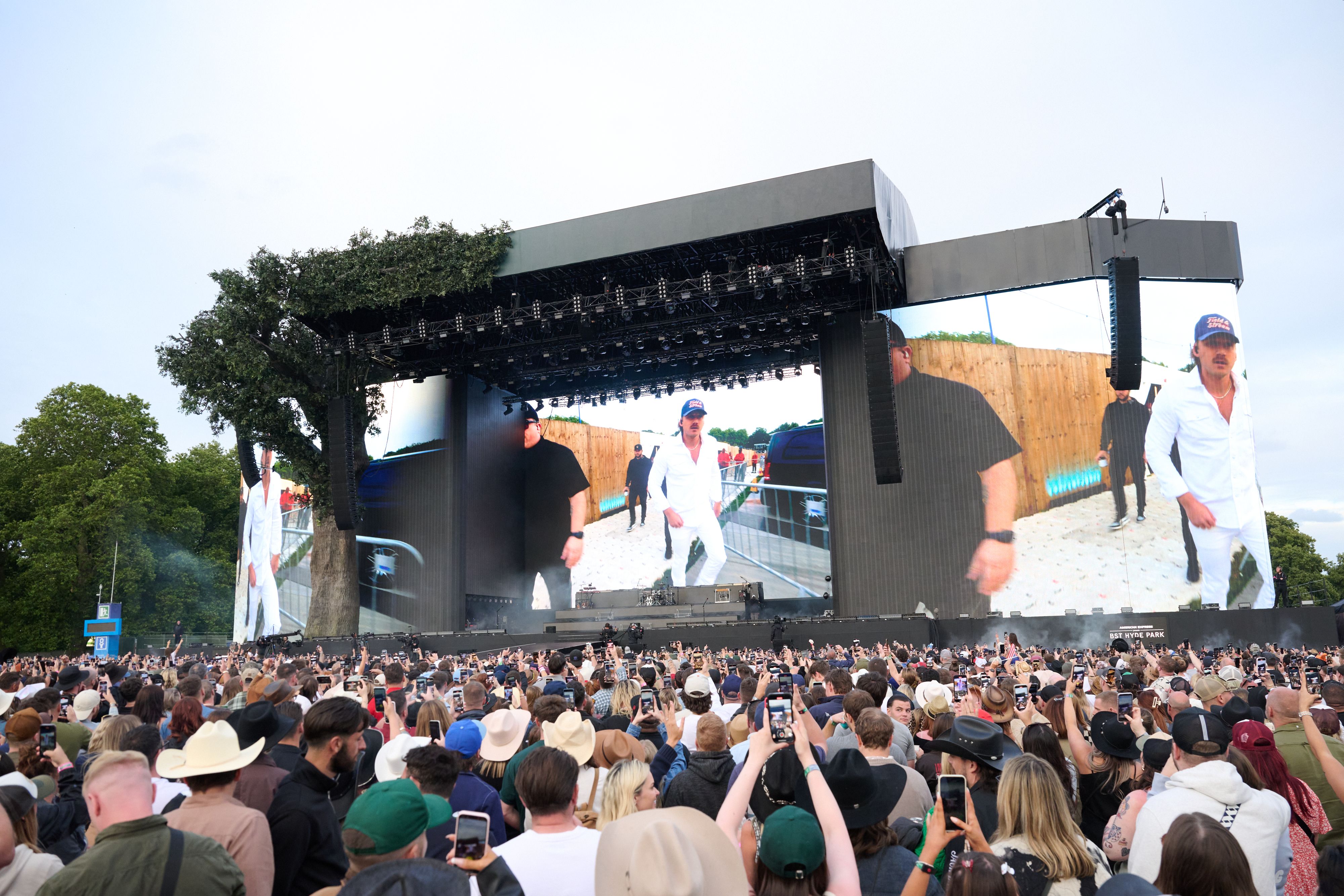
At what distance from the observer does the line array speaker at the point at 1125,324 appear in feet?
61.1

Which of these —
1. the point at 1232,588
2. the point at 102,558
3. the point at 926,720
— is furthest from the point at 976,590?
the point at 102,558

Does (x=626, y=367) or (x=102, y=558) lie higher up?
(x=626, y=367)

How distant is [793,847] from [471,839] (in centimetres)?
86

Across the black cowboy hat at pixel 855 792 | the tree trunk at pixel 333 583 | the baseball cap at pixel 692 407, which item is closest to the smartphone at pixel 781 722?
the black cowboy hat at pixel 855 792

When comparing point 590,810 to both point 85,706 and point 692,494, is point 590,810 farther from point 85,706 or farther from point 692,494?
point 692,494

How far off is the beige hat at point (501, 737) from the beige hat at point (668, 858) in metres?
2.60

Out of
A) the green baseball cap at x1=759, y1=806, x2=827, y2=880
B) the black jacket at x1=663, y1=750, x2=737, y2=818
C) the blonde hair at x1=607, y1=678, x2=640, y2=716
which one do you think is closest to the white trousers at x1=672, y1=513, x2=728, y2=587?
the blonde hair at x1=607, y1=678, x2=640, y2=716

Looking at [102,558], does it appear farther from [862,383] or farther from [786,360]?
[862,383]

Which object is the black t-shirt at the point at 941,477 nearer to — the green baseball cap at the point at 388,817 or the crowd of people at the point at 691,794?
the crowd of people at the point at 691,794

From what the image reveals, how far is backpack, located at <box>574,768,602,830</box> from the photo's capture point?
13.1ft

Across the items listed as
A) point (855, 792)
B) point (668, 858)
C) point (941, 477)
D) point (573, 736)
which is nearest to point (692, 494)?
point (941, 477)

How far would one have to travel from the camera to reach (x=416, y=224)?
Result: 26.9 m

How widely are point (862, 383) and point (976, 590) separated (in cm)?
668

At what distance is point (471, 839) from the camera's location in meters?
2.43
